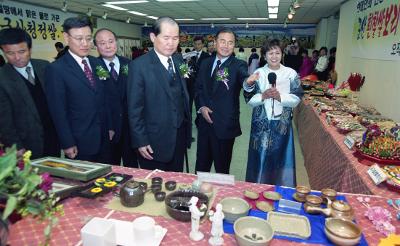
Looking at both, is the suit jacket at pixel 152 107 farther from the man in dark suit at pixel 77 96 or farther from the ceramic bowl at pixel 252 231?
the ceramic bowl at pixel 252 231

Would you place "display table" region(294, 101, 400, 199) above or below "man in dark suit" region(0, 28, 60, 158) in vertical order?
below

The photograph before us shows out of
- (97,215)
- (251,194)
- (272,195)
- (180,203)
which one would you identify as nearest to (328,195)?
(272,195)

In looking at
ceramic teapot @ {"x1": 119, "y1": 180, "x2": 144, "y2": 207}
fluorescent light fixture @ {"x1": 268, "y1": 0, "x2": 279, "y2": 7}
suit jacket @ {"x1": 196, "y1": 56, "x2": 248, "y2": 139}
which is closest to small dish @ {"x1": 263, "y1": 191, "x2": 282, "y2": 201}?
ceramic teapot @ {"x1": 119, "y1": 180, "x2": 144, "y2": 207}

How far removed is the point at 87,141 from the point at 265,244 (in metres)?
1.58

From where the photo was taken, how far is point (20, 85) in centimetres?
201

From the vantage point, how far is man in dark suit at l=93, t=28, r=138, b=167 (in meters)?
2.63

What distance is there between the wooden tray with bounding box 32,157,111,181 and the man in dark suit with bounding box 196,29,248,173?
1199mm

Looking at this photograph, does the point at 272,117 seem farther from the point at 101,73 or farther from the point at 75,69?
the point at 75,69

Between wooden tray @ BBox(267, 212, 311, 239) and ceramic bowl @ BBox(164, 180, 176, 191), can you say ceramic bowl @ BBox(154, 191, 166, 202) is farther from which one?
wooden tray @ BBox(267, 212, 311, 239)

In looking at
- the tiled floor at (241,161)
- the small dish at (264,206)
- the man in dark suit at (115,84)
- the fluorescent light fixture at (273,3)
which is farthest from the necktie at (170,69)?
the fluorescent light fixture at (273,3)

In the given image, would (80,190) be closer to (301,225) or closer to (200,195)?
(200,195)

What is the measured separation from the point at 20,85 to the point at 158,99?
99cm

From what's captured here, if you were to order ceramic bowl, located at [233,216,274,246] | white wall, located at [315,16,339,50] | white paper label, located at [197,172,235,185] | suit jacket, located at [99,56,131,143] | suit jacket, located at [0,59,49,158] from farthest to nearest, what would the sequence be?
1. white wall, located at [315,16,339,50]
2. suit jacket, located at [99,56,131,143]
3. suit jacket, located at [0,59,49,158]
4. white paper label, located at [197,172,235,185]
5. ceramic bowl, located at [233,216,274,246]

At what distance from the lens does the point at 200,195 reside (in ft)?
4.33
